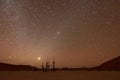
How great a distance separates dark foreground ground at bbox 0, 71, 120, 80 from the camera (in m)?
1.49

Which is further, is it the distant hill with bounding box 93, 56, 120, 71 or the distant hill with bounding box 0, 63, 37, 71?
the distant hill with bounding box 93, 56, 120, 71

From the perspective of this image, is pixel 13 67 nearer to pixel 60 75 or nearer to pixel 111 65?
pixel 60 75

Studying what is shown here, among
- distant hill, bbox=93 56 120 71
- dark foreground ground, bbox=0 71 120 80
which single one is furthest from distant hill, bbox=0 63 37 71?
distant hill, bbox=93 56 120 71

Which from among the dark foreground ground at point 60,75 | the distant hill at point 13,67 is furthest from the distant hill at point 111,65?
the distant hill at point 13,67

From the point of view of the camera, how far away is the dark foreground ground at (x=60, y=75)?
149 centimetres

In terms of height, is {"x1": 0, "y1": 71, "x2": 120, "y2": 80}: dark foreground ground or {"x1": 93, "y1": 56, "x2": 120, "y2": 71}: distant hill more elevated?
{"x1": 93, "y1": 56, "x2": 120, "y2": 71}: distant hill

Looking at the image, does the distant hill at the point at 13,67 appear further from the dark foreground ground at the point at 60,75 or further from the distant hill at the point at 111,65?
the distant hill at the point at 111,65

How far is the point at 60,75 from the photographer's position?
60.5 inches

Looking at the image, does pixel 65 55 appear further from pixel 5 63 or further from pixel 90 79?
pixel 5 63

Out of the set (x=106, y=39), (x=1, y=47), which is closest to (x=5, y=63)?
(x=1, y=47)

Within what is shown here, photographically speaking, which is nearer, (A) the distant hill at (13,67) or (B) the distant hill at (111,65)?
(A) the distant hill at (13,67)

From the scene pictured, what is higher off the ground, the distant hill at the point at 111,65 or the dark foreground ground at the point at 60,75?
the distant hill at the point at 111,65

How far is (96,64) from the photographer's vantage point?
5.21 ft

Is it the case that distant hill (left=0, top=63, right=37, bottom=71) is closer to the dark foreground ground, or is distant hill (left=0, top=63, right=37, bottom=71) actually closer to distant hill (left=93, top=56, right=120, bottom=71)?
the dark foreground ground
